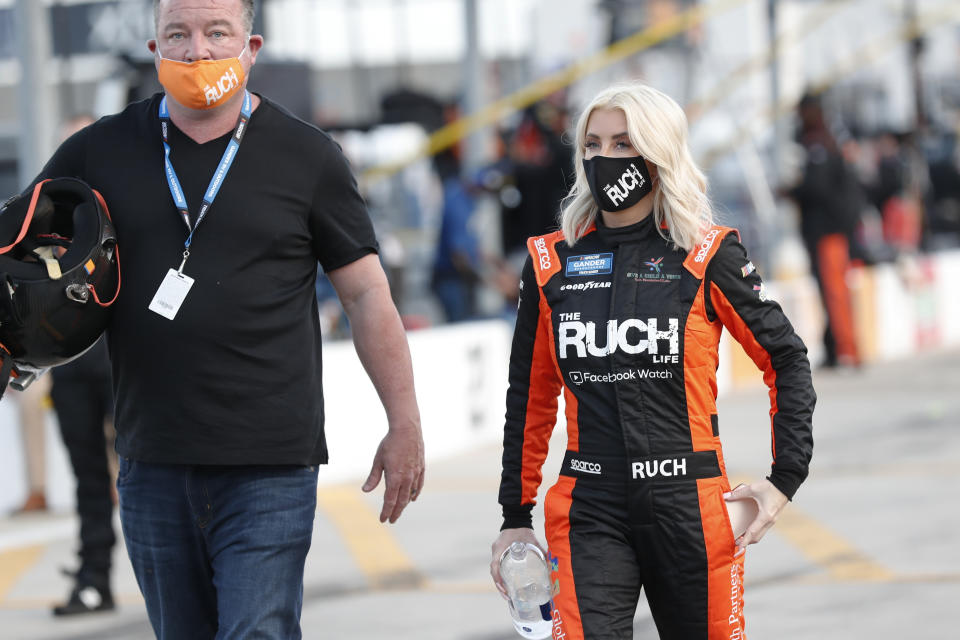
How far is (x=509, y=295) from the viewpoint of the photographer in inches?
488

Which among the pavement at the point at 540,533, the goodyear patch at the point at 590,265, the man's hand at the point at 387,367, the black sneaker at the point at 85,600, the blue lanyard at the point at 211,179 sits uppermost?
the blue lanyard at the point at 211,179

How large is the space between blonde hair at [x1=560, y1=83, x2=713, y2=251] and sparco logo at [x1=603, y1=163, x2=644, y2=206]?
46 mm

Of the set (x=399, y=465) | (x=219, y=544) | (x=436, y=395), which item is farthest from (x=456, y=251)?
(x=219, y=544)

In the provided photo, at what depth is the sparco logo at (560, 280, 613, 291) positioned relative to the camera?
145 inches

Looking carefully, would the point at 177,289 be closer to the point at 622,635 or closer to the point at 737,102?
the point at 622,635

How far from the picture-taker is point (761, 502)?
11.6ft

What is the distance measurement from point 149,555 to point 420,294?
14.0 m

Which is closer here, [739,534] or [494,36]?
[739,534]

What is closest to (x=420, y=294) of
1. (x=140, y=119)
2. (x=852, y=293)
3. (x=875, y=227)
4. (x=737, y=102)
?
(x=852, y=293)

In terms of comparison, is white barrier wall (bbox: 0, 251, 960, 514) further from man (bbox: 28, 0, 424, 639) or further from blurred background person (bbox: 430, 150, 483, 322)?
man (bbox: 28, 0, 424, 639)

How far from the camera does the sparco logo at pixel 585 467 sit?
3611 millimetres

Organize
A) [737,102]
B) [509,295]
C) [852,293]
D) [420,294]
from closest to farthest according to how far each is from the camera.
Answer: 1. [509,295]
2. [852,293]
3. [420,294]
4. [737,102]

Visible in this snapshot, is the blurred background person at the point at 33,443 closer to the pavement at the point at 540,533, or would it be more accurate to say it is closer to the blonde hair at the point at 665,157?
the pavement at the point at 540,533

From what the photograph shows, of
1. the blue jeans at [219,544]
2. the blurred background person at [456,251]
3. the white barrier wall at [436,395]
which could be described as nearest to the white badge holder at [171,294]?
the blue jeans at [219,544]
